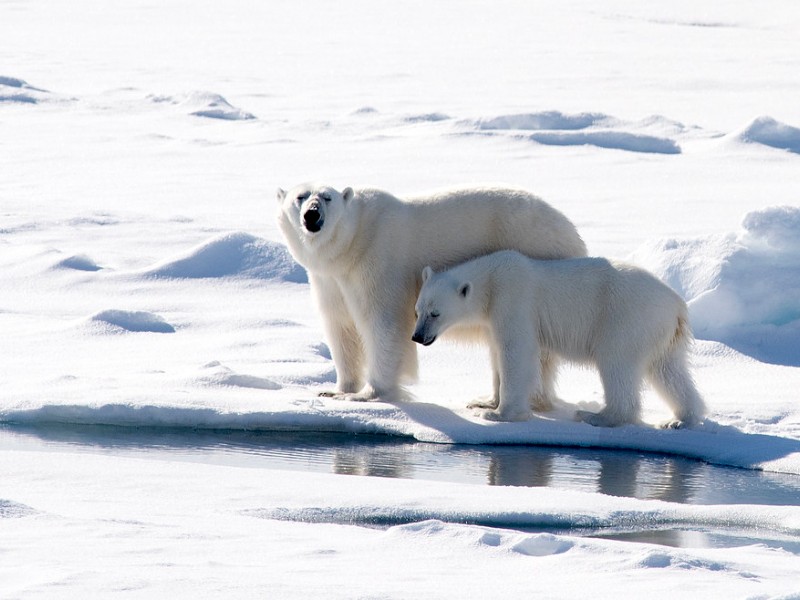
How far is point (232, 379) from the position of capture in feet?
21.3

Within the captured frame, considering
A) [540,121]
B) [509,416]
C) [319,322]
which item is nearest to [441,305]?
[509,416]

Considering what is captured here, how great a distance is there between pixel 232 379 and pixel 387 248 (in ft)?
3.35

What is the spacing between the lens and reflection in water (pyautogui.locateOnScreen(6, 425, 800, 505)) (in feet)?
17.2

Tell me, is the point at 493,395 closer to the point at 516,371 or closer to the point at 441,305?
the point at 516,371

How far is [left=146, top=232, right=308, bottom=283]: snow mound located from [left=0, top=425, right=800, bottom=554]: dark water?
3.31 m

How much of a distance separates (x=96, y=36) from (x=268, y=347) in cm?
2684

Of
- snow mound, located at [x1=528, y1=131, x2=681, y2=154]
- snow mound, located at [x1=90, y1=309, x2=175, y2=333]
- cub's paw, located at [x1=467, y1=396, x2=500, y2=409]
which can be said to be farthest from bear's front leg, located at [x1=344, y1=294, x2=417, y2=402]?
snow mound, located at [x1=528, y1=131, x2=681, y2=154]

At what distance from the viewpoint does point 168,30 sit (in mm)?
33688

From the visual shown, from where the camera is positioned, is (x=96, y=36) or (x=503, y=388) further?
(x=96, y=36)

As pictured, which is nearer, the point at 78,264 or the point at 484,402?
the point at 484,402

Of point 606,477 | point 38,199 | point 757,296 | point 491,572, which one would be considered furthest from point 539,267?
point 38,199

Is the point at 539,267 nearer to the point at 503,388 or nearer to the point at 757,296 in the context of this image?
the point at 503,388

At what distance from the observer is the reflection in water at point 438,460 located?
5230mm

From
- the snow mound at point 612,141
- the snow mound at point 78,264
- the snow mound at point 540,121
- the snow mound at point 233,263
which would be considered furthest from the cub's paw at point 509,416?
the snow mound at point 540,121
